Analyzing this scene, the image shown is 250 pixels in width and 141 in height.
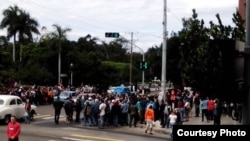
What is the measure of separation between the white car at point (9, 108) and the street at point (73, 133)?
727 millimetres

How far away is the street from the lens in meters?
22.8

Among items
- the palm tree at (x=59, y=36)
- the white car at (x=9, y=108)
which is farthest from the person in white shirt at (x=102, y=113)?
the palm tree at (x=59, y=36)

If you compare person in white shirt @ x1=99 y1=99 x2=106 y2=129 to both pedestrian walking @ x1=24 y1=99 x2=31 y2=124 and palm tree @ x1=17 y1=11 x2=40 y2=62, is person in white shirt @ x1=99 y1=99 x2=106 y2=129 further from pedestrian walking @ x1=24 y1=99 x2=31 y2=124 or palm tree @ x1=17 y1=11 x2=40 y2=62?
palm tree @ x1=17 y1=11 x2=40 y2=62

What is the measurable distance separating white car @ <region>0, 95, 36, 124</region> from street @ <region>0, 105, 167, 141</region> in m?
0.73

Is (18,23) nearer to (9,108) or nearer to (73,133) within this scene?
(9,108)

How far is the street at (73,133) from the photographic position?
74.7 ft

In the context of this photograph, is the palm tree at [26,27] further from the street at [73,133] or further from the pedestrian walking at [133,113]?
the pedestrian walking at [133,113]

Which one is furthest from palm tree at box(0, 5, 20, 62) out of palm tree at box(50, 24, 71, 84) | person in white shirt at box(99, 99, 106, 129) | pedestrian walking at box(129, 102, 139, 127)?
pedestrian walking at box(129, 102, 139, 127)

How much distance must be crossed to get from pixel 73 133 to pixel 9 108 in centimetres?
504

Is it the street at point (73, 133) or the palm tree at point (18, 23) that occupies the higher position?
the palm tree at point (18, 23)

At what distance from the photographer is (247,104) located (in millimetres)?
6004

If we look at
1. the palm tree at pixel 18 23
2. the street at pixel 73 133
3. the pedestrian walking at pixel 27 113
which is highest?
the palm tree at pixel 18 23

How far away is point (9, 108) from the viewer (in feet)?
90.6

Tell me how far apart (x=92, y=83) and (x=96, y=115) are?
146 feet
